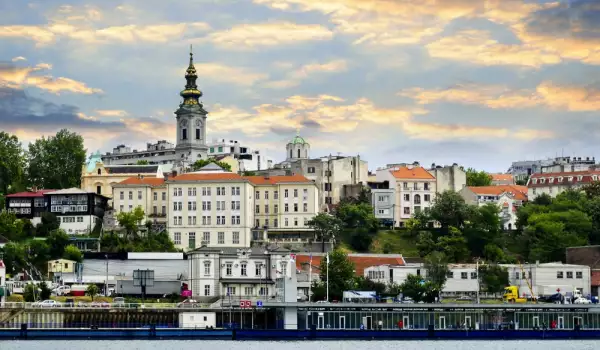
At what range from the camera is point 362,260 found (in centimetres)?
12388

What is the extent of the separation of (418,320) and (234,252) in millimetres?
28836

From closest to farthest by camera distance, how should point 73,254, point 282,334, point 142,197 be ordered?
point 282,334
point 73,254
point 142,197

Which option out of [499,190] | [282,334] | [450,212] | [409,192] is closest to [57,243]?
[282,334]

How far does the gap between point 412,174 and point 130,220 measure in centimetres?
3675

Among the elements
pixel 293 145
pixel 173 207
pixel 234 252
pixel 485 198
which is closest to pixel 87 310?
pixel 234 252

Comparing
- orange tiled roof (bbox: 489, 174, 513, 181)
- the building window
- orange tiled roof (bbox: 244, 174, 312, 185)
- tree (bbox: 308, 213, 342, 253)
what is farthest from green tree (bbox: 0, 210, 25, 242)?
orange tiled roof (bbox: 489, 174, 513, 181)

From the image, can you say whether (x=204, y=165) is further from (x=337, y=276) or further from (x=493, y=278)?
(x=493, y=278)

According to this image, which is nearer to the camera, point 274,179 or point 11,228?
point 11,228

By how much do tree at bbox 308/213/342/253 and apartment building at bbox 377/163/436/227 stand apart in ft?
45.6

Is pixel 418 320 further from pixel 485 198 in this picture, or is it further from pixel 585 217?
pixel 485 198

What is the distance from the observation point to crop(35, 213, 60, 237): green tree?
130 metres

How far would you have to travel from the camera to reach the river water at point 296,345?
86.6 meters

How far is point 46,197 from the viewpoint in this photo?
13475 centimetres

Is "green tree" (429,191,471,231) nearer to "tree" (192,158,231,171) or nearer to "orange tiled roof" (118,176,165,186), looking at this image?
"tree" (192,158,231,171)
